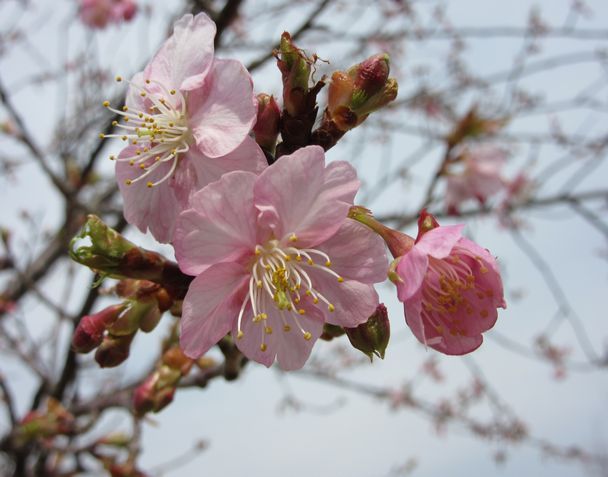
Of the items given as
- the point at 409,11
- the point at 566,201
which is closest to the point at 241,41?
the point at 409,11

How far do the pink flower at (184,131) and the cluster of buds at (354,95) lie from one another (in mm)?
142

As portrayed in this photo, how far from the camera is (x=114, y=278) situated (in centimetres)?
101

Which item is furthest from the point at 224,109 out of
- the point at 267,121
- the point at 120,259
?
the point at 120,259

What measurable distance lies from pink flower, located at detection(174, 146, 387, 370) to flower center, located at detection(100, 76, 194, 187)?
0.21 m

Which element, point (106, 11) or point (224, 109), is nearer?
point (224, 109)

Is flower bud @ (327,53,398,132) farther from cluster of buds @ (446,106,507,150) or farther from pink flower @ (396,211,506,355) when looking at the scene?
cluster of buds @ (446,106,507,150)

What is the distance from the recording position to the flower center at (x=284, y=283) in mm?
941

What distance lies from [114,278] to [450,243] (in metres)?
0.64

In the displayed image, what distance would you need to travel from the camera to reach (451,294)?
98 cm

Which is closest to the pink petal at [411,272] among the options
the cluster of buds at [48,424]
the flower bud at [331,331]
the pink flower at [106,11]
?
the flower bud at [331,331]

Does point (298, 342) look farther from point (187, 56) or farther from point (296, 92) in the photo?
point (187, 56)

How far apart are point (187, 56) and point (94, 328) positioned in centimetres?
58

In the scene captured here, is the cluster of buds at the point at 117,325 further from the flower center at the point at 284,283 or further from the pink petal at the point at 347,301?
the pink petal at the point at 347,301

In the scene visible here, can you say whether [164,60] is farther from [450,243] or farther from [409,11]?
[409,11]
